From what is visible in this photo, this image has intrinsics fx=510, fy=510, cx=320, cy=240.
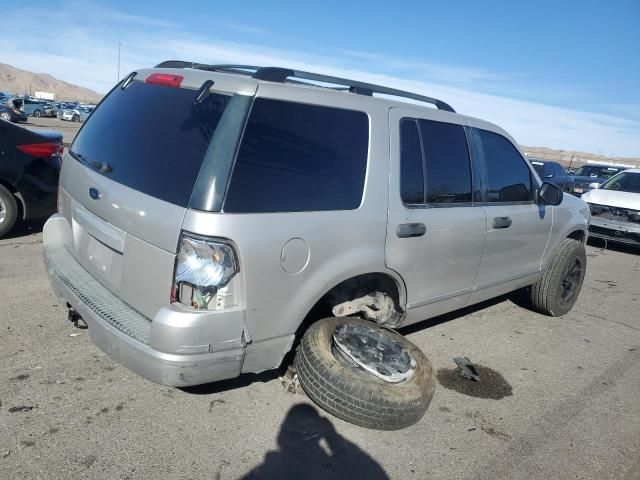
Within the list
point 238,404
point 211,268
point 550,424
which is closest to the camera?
point 211,268

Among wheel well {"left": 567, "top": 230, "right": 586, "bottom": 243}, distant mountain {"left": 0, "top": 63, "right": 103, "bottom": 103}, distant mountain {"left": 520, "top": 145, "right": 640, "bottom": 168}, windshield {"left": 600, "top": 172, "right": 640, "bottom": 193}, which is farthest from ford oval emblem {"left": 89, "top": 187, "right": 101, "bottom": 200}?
distant mountain {"left": 0, "top": 63, "right": 103, "bottom": 103}

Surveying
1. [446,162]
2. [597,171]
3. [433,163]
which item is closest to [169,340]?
[433,163]

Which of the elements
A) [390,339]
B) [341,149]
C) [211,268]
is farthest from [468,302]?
[211,268]

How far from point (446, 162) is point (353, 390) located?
1771mm

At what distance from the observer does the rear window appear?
100.0 inches

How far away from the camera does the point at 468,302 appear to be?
415cm

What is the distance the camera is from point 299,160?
271cm

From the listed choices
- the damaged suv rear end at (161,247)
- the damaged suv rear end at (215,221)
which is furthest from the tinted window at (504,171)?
the damaged suv rear end at (161,247)

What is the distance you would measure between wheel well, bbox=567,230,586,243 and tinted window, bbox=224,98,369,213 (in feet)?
11.4

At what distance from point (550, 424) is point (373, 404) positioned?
133 centimetres

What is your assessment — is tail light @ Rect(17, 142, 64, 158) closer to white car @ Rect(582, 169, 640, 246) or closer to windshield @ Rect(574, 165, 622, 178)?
white car @ Rect(582, 169, 640, 246)

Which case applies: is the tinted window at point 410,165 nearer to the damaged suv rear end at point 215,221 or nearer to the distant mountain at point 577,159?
the damaged suv rear end at point 215,221

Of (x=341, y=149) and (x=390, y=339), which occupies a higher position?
(x=341, y=149)

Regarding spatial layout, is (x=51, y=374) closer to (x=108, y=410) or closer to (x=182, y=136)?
(x=108, y=410)
